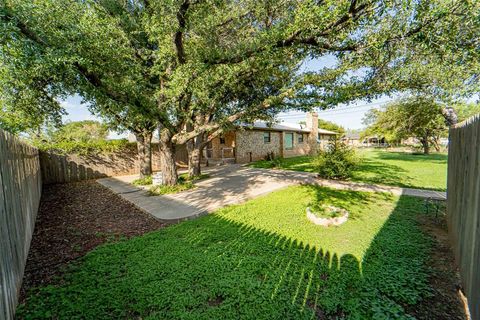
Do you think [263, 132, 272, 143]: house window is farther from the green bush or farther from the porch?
the green bush

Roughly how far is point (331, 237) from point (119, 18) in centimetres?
944

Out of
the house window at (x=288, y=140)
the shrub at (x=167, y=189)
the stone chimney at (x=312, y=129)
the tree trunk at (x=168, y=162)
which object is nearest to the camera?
the shrub at (x=167, y=189)

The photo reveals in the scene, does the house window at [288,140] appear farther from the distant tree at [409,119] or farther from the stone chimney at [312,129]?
the distant tree at [409,119]

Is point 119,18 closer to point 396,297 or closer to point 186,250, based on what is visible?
point 186,250

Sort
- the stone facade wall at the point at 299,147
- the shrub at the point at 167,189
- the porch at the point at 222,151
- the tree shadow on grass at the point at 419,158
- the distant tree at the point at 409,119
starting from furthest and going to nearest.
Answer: the stone facade wall at the point at 299,147
the tree shadow on grass at the point at 419,158
the porch at the point at 222,151
the distant tree at the point at 409,119
the shrub at the point at 167,189

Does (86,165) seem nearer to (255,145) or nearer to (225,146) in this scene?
(225,146)

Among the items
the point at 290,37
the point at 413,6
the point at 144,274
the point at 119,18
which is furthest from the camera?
the point at 119,18

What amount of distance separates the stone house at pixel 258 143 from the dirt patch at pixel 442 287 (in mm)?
10621

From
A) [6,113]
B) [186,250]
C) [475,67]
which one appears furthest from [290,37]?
[6,113]

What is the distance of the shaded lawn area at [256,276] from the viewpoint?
2385 millimetres

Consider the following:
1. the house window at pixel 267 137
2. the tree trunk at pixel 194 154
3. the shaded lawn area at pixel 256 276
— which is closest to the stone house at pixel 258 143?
the house window at pixel 267 137

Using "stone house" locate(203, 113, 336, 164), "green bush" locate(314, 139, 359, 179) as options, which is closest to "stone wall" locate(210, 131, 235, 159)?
"stone house" locate(203, 113, 336, 164)

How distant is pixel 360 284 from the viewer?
2.77m

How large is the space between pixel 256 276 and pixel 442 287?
8.16 feet
